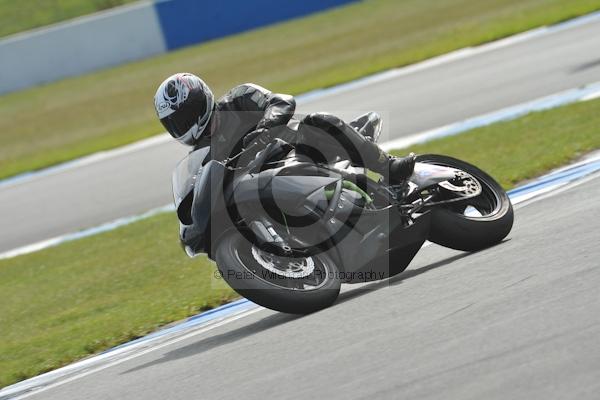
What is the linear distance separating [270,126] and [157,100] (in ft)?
2.08

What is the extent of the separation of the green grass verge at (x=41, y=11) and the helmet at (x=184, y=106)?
992 inches

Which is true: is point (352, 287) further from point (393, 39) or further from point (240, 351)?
point (393, 39)

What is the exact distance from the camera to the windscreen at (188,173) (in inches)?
209

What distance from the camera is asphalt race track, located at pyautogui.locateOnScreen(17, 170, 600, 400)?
3.48m

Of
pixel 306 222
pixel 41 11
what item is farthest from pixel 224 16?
pixel 306 222

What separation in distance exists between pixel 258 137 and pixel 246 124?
0.77ft

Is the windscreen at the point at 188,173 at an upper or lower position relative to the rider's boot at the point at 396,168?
upper

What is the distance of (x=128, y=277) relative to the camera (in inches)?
336

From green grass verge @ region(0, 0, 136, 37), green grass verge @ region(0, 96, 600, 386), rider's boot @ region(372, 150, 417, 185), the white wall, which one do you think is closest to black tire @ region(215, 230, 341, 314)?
rider's boot @ region(372, 150, 417, 185)

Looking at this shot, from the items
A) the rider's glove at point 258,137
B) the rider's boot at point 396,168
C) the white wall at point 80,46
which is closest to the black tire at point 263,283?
the rider's glove at point 258,137

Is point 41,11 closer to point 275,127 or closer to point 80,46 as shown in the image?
point 80,46

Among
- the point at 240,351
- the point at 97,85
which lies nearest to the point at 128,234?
the point at 240,351

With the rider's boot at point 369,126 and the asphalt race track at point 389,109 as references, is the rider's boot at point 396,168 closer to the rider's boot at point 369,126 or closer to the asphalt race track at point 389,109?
the rider's boot at point 369,126

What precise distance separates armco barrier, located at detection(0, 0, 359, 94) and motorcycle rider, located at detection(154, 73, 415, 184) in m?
21.9
